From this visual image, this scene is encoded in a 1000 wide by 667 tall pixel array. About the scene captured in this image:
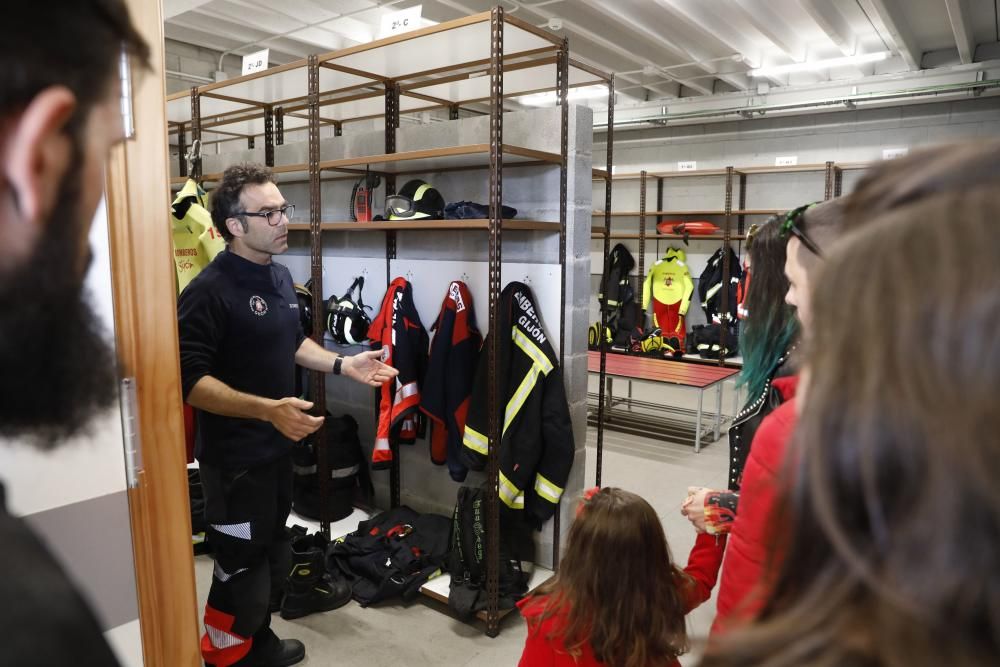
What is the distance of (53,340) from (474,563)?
249 cm

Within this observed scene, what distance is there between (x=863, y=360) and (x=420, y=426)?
10.1 ft

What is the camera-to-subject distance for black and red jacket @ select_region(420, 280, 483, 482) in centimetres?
302

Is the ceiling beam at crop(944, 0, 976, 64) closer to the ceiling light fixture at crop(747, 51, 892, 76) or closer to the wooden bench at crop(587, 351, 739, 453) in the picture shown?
the ceiling light fixture at crop(747, 51, 892, 76)

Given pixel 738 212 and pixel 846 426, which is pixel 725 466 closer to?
pixel 738 212

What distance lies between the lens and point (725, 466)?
466cm

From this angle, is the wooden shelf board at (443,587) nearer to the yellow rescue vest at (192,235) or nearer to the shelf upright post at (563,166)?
the shelf upright post at (563,166)

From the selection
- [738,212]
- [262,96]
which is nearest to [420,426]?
[262,96]

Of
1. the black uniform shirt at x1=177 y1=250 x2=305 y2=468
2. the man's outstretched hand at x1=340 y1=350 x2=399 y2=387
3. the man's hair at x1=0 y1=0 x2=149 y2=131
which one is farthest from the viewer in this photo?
the man's outstretched hand at x1=340 y1=350 x2=399 y2=387

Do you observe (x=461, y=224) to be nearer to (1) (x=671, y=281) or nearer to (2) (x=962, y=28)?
(2) (x=962, y=28)

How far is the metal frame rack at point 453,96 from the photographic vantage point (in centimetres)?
253

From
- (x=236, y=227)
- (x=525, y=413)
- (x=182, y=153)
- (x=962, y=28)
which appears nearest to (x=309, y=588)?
(x=525, y=413)

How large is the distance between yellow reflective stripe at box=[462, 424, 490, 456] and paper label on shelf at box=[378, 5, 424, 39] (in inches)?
68.8

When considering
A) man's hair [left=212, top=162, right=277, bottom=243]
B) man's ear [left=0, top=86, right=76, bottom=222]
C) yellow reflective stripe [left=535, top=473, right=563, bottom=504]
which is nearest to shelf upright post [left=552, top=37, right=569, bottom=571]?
yellow reflective stripe [left=535, top=473, right=563, bottom=504]

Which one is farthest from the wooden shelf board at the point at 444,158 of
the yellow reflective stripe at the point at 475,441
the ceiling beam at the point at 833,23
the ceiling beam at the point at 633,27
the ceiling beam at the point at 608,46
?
the ceiling beam at the point at 833,23
